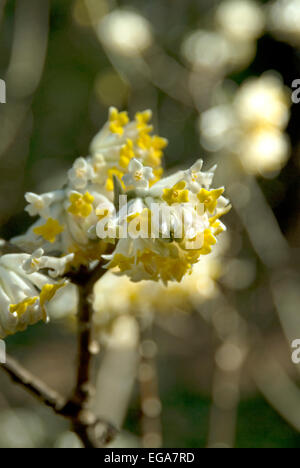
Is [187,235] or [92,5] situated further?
[92,5]

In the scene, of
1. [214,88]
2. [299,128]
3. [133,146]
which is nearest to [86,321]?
[133,146]

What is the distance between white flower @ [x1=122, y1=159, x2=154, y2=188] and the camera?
751 mm

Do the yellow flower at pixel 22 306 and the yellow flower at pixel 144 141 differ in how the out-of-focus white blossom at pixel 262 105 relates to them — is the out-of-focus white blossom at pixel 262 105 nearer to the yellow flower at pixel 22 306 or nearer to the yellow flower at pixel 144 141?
the yellow flower at pixel 144 141

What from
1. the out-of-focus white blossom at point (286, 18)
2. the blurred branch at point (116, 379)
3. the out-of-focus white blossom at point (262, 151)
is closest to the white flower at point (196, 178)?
the blurred branch at point (116, 379)

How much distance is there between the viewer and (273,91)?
1.84m

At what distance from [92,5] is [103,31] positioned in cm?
23

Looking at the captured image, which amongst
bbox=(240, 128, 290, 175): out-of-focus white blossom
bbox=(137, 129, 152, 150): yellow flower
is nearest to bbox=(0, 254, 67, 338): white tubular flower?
bbox=(137, 129, 152, 150): yellow flower

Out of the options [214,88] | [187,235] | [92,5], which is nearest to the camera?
[187,235]

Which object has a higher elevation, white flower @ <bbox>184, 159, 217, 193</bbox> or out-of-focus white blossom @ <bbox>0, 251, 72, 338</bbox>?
white flower @ <bbox>184, 159, 217, 193</bbox>

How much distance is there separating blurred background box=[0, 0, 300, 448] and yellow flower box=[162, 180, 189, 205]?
0.60 metres

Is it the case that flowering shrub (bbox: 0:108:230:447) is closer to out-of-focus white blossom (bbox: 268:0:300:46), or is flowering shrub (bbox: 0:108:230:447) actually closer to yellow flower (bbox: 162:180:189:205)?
yellow flower (bbox: 162:180:189:205)

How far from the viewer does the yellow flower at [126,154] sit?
32.7 inches

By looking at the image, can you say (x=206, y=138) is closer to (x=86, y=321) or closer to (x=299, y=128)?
(x=86, y=321)

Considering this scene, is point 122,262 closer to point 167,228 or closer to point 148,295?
point 167,228
